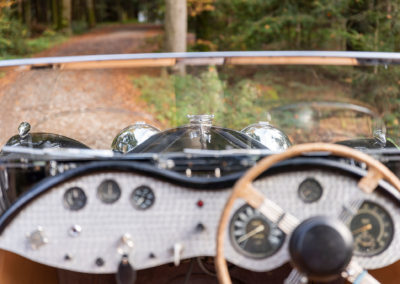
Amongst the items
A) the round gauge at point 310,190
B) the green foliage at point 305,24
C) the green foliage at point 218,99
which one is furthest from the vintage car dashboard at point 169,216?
the green foliage at point 305,24

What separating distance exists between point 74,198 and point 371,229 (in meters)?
1.20

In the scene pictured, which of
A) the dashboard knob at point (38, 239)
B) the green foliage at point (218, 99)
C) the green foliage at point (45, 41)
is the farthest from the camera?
the green foliage at point (45, 41)

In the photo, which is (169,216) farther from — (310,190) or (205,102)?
(205,102)

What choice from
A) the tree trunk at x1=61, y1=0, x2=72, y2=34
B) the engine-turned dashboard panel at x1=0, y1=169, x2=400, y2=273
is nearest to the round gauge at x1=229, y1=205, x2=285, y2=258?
the engine-turned dashboard panel at x1=0, y1=169, x2=400, y2=273

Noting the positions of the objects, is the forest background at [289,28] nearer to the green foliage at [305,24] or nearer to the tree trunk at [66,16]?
the green foliage at [305,24]

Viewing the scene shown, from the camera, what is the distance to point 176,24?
965 cm

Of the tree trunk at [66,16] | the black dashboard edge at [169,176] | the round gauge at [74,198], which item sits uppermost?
the tree trunk at [66,16]

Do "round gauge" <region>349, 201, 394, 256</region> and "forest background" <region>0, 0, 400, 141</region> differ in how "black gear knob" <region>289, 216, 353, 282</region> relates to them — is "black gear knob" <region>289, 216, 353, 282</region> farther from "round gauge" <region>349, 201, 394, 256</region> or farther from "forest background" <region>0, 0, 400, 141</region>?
"forest background" <region>0, 0, 400, 141</region>

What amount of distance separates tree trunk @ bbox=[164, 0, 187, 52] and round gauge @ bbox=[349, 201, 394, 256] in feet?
26.2

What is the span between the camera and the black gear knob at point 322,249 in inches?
68.2

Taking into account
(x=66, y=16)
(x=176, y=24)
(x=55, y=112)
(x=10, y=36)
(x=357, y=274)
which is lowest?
(x=357, y=274)

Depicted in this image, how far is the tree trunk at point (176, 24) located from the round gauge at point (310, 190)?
26.0 feet

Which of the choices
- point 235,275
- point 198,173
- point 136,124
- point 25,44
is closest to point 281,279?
point 235,275

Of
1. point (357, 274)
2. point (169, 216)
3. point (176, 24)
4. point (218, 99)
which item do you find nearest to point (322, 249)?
point (357, 274)
